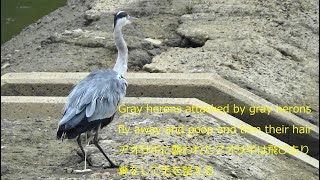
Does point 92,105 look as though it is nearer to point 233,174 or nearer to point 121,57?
point 121,57

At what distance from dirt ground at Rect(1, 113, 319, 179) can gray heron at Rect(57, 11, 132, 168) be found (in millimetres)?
276

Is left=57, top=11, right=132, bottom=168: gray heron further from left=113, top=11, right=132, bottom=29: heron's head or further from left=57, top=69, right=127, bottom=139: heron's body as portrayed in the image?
left=113, top=11, right=132, bottom=29: heron's head

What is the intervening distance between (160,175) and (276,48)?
420 cm

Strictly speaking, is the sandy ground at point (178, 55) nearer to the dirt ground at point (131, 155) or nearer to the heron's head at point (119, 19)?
the dirt ground at point (131, 155)

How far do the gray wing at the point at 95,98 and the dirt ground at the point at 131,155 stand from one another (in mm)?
433

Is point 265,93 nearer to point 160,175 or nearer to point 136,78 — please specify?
point 136,78

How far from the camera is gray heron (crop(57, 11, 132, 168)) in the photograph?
5586 millimetres

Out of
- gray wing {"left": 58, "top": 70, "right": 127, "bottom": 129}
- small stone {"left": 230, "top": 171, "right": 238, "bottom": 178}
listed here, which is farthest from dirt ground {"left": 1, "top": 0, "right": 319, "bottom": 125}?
gray wing {"left": 58, "top": 70, "right": 127, "bottom": 129}

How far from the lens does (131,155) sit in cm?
609

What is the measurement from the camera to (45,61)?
8633mm

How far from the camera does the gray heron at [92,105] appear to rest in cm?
559

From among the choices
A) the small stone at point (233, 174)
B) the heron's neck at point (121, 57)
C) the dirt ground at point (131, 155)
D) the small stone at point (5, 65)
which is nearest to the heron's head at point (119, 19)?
the heron's neck at point (121, 57)

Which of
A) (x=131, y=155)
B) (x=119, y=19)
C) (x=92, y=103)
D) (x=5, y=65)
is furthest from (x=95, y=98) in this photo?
(x=5, y=65)

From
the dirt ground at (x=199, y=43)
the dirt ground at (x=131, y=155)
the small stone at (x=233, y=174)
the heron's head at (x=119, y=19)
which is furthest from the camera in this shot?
the dirt ground at (x=199, y=43)
